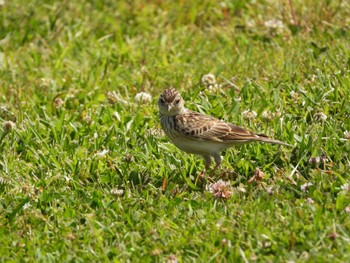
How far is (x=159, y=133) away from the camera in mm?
8758

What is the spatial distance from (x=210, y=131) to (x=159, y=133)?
3.78 feet

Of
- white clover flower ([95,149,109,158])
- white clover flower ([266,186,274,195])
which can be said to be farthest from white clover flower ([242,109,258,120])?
white clover flower ([266,186,274,195])

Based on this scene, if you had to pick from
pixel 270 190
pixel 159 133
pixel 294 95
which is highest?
pixel 270 190

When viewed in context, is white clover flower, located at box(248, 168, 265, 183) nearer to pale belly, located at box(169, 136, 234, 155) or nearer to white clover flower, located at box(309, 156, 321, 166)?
white clover flower, located at box(309, 156, 321, 166)

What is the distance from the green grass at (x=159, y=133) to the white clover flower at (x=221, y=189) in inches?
2.4

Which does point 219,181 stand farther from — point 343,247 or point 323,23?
point 323,23

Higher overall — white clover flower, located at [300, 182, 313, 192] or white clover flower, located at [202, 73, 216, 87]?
white clover flower, located at [300, 182, 313, 192]

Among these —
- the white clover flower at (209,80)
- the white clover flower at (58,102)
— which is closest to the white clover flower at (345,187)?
the white clover flower at (209,80)

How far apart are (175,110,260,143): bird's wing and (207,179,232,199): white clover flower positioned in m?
0.54

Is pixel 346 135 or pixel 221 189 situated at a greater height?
pixel 346 135

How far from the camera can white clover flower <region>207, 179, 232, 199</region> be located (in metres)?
7.03

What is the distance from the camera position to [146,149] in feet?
27.1

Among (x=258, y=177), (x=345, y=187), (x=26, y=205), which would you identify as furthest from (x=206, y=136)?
(x=26, y=205)

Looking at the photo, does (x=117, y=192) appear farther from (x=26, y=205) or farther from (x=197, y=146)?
(x=197, y=146)
